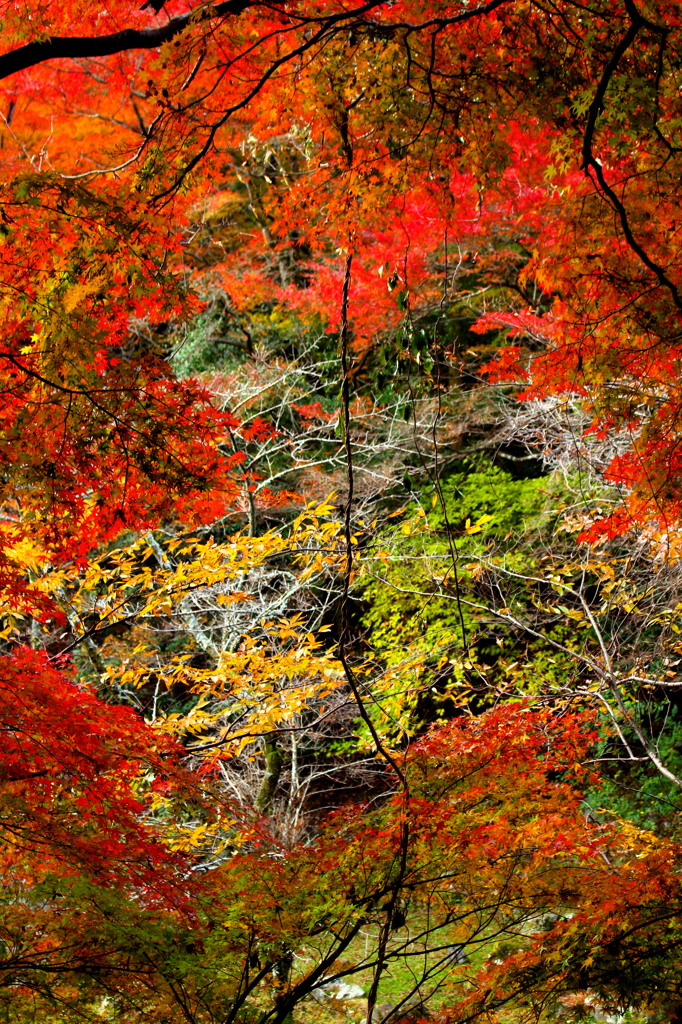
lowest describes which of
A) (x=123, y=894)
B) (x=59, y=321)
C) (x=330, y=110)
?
(x=123, y=894)

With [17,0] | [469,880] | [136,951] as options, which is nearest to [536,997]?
[469,880]

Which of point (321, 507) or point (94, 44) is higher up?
point (94, 44)

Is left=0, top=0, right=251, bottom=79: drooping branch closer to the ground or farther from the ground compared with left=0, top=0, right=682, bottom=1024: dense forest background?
farther from the ground

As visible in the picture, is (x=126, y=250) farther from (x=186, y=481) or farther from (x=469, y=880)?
(x=469, y=880)

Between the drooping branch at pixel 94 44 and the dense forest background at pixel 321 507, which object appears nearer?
the dense forest background at pixel 321 507

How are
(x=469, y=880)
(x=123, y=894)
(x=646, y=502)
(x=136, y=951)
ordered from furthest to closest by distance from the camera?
1. (x=646, y=502)
2. (x=469, y=880)
3. (x=123, y=894)
4. (x=136, y=951)

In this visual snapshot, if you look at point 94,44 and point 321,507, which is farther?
point 321,507

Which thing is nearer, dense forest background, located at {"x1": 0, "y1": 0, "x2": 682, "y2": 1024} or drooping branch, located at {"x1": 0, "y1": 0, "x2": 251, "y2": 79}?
dense forest background, located at {"x1": 0, "y1": 0, "x2": 682, "y2": 1024}

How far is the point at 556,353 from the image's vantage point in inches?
182

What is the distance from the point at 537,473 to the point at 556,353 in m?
6.31

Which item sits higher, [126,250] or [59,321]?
[126,250]

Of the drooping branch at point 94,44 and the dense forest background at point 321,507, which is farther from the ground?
the drooping branch at point 94,44

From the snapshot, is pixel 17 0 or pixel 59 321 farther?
pixel 17 0

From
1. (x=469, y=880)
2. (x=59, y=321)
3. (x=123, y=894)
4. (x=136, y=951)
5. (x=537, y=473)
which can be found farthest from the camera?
(x=537, y=473)
